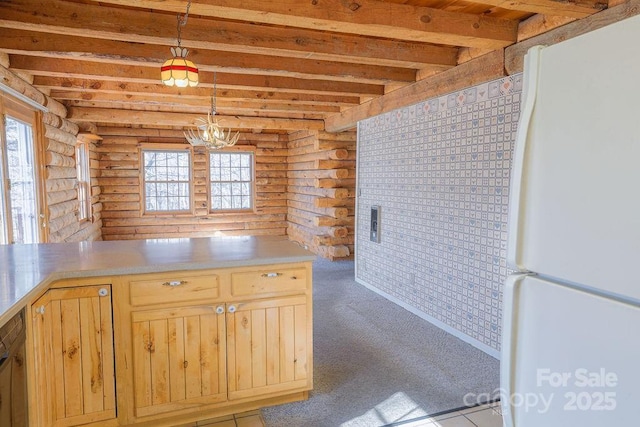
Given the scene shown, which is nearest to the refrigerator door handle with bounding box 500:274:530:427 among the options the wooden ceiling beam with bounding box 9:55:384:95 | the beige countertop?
the beige countertop

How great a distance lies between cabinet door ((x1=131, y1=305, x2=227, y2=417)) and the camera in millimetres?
2254

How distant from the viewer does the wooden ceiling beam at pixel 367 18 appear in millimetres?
2395

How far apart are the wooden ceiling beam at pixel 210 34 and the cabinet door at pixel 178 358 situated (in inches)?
68.4

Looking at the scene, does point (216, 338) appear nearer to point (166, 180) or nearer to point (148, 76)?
point (148, 76)

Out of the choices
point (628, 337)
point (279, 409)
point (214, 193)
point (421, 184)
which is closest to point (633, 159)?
point (628, 337)

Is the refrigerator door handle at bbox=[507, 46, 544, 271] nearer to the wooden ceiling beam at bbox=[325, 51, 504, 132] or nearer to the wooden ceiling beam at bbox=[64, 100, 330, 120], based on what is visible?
the wooden ceiling beam at bbox=[325, 51, 504, 132]

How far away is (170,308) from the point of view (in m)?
2.27

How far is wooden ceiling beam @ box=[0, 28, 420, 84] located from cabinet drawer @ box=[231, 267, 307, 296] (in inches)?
79.3

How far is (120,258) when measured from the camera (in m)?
2.37

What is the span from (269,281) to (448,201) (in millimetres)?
1966

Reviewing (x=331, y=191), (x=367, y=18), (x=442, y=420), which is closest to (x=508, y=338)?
(x=442, y=420)

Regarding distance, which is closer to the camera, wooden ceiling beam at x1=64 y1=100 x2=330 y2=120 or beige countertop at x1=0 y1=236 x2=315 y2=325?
beige countertop at x1=0 y1=236 x2=315 y2=325

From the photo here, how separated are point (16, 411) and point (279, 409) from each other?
54.0 inches

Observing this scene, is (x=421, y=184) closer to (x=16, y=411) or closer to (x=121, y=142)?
(x=16, y=411)
